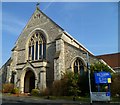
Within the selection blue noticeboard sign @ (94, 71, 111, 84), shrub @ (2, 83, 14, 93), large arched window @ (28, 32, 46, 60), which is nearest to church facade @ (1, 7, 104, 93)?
large arched window @ (28, 32, 46, 60)

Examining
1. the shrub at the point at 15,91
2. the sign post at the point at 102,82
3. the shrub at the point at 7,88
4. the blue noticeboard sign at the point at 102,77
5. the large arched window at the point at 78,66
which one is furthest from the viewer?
the shrub at the point at 7,88

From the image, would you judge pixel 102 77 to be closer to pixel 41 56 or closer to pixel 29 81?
pixel 41 56

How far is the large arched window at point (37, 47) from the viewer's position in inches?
1440

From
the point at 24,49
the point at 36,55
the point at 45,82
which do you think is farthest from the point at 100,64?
the point at 24,49

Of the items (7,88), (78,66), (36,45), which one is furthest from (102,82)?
(7,88)

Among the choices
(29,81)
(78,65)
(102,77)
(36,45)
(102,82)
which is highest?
(36,45)

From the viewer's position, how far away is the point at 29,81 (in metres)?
38.1

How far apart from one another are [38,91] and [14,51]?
11129 millimetres

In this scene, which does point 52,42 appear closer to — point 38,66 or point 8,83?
point 38,66

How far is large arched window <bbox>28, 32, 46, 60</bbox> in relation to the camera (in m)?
36.6

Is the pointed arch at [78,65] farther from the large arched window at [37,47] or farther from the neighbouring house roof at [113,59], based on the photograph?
the neighbouring house roof at [113,59]

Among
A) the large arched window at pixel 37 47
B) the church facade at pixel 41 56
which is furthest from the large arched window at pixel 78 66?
the large arched window at pixel 37 47

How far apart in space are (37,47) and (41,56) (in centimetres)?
208

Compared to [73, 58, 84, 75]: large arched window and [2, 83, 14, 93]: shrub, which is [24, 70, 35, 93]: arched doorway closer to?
[2, 83, 14, 93]: shrub
